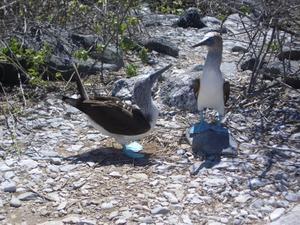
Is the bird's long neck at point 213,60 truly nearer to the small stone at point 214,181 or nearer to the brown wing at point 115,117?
the brown wing at point 115,117

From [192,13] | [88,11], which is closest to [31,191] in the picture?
[88,11]

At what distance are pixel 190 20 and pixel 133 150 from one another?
12.8ft

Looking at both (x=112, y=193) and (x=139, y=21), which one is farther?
(x=139, y=21)

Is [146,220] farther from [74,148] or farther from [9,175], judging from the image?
[74,148]

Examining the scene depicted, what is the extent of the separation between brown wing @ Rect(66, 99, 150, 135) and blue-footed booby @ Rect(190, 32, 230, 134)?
473 mm

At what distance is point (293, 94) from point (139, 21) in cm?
242

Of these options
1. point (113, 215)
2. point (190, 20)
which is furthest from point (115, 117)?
point (190, 20)

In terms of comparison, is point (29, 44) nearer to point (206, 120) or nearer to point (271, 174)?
point (206, 120)

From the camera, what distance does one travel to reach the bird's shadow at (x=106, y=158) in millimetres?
5156

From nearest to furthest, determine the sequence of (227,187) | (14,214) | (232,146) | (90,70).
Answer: (14,214), (227,187), (232,146), (90,70)

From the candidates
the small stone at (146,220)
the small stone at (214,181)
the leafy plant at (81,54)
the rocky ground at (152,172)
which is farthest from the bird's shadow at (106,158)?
the leafy plant at (81,54)

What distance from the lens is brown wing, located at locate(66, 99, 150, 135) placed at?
5164 mm

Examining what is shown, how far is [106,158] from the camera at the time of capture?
206 inches

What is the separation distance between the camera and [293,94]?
6426 mm
